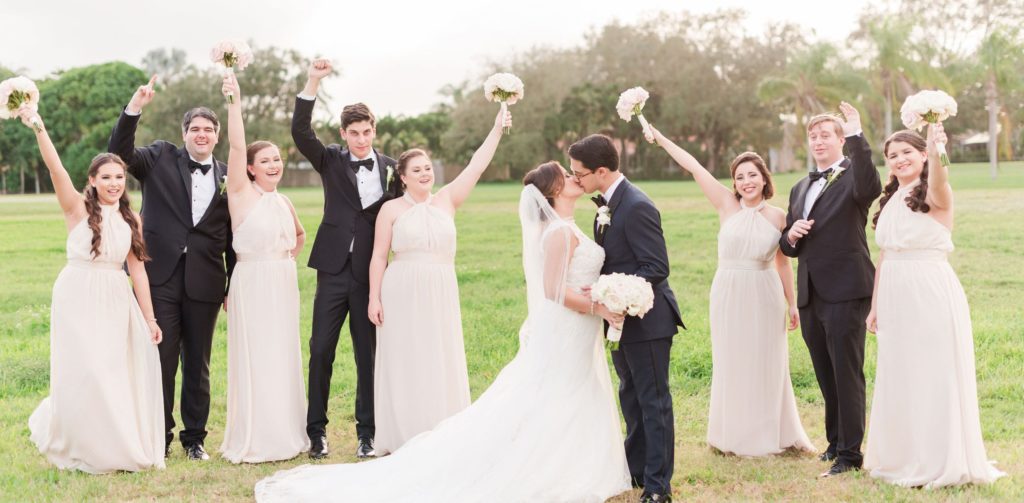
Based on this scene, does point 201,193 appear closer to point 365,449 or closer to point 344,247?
point 344,247

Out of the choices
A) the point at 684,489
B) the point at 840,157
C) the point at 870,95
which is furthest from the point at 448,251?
the point at 870,95

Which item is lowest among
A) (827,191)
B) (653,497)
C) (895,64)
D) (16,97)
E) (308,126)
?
(653,497)

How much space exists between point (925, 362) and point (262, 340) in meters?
4.35

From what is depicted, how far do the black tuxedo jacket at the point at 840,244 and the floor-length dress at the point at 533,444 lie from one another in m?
1.55

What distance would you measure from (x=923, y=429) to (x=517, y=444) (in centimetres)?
243

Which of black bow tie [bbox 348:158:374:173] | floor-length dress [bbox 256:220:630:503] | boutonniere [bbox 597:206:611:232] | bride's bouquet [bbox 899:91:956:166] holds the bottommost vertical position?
floor-length dress [bbox 256:220:630:503]

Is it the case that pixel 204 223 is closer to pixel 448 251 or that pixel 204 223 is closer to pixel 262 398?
pixel 262 398

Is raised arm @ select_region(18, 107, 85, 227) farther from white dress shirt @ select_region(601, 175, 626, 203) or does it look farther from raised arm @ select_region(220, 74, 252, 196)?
white dress shirt @ select_region(601, 175, 626, 203)

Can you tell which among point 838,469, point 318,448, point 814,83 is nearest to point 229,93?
point 318,448

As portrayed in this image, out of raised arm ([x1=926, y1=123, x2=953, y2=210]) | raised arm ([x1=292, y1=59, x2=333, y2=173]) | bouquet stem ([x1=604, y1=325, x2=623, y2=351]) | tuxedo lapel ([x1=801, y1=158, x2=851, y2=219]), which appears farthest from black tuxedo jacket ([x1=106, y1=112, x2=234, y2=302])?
raised arm ([x1=926, y1=123, x2=953, y2=210])

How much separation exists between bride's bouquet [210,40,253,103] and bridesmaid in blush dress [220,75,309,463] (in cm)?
42

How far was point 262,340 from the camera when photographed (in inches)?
281

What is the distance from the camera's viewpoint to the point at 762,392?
7.05 m

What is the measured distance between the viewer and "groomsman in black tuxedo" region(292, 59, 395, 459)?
23.4 feet
